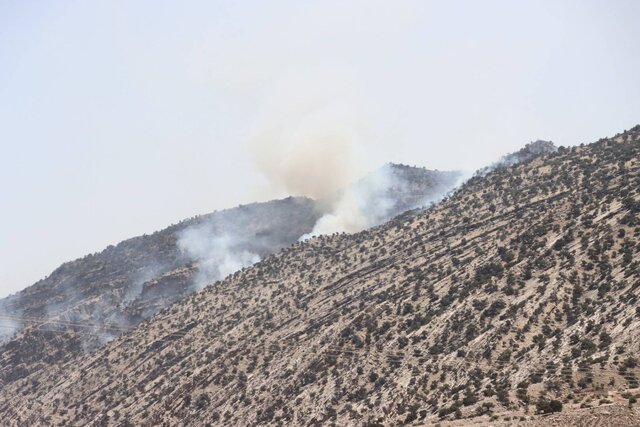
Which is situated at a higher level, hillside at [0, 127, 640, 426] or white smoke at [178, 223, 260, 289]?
white smoke at [178, 223, 260, 289]

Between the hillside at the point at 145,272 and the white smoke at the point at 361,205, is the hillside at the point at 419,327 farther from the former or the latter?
the white smoke at the point at 361,205

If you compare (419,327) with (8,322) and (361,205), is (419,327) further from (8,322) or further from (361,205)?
(8,322)

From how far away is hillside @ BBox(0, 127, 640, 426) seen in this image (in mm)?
55562

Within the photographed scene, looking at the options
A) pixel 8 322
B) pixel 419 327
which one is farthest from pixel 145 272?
pixel 419 327

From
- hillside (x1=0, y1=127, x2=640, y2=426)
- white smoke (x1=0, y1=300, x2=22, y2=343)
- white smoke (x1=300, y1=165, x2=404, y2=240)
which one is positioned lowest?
hillside (x1=0, y1=127, x2=640, y2=426)

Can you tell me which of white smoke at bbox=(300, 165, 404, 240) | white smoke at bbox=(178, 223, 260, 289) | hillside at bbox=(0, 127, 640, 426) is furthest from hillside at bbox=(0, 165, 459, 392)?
hillside at bbox=(0, 127, 640, 426)

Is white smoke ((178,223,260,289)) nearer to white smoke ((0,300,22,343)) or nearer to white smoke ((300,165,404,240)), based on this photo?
white smoke ((300,165,404,240))

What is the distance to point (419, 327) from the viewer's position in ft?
238

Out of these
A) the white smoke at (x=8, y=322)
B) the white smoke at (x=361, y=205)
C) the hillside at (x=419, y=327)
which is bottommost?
the hillside at (x=419, y=327)

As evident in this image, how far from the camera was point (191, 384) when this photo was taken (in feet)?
280

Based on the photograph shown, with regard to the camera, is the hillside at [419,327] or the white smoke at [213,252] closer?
the hillside at [419,327]

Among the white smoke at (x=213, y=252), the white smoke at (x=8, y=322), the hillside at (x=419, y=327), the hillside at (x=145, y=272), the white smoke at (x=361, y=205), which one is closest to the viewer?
the hillside at (x=419, y=327)

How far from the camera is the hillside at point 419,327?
55.6 meters

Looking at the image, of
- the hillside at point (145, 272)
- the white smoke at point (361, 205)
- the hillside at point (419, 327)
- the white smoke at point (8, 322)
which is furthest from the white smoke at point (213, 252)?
the white smoke at point (8, 322)
